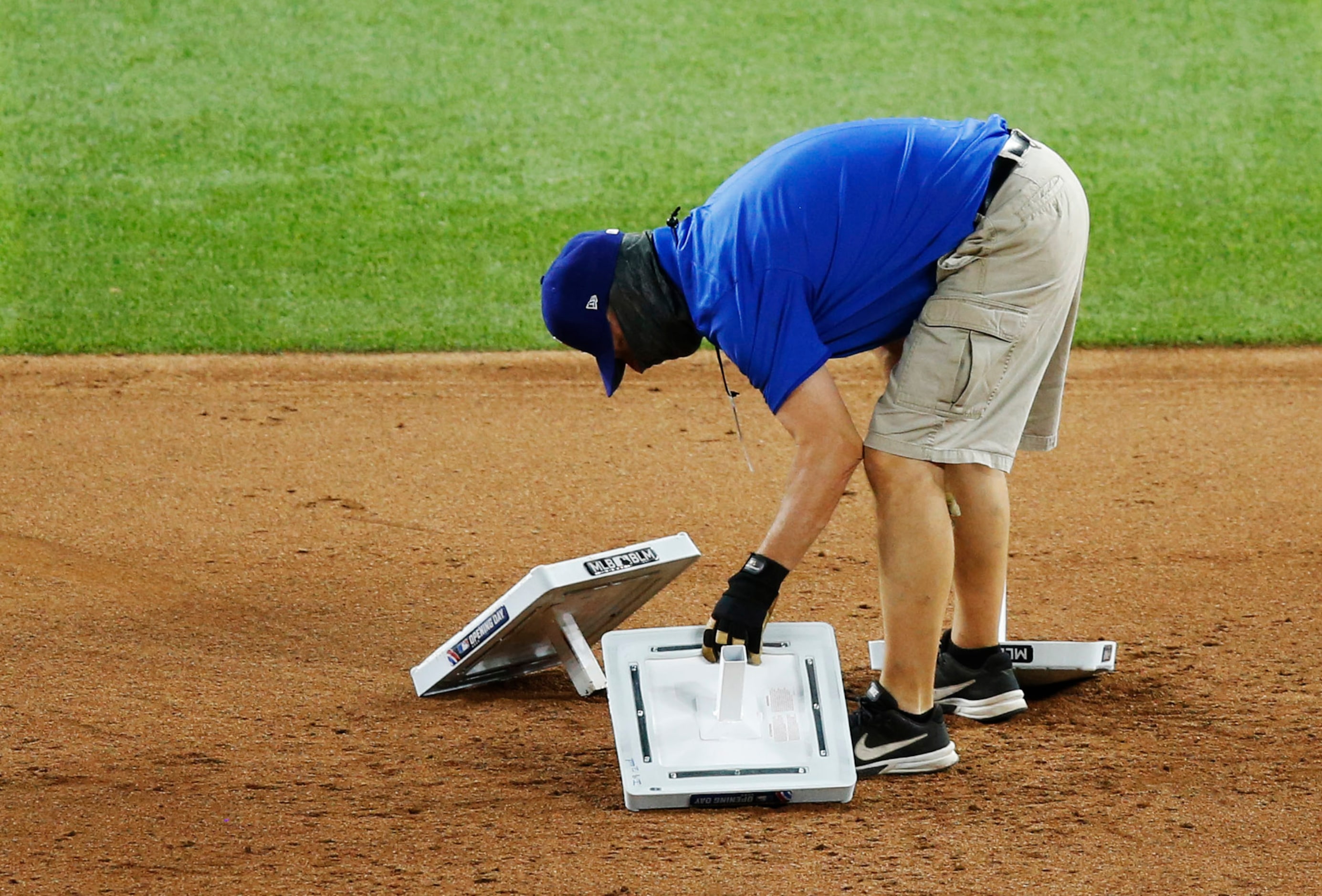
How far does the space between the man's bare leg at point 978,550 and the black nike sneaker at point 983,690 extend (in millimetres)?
56

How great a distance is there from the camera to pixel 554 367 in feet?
21.8

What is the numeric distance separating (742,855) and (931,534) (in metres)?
0.77

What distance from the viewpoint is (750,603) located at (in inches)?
119

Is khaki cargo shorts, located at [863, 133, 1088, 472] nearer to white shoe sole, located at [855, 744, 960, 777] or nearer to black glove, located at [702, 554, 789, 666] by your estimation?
black glove, located at [702, 554, 789, 666]

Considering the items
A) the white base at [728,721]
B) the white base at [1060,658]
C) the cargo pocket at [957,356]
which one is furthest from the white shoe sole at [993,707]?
the cargo pocket at [957,356]

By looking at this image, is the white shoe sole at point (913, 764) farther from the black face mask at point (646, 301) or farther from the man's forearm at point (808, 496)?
the black face mask at point (646, 301)

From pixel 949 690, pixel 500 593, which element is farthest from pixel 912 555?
pixel 500 593

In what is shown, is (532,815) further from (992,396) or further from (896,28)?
(896,28)

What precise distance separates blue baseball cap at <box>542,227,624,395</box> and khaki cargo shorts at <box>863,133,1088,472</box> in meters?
0.63

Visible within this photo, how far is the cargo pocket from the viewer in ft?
10.2

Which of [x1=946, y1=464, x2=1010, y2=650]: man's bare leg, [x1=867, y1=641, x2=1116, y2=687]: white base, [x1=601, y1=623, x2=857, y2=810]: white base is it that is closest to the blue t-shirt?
[x1=946, y1=464, x2=1010, y2=650]: man's bare leg

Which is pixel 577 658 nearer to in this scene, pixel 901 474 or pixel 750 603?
pixel 750 603

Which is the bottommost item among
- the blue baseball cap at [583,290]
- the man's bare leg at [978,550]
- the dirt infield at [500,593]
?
the dirt infield at [500,593]

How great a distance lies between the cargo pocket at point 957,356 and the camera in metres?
3.09
